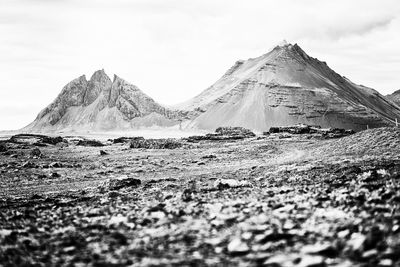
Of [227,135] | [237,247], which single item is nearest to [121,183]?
[237,247]

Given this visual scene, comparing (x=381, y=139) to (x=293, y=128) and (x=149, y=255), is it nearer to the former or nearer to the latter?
(x=149, y=255)

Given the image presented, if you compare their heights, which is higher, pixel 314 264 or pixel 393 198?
pixel 393 198

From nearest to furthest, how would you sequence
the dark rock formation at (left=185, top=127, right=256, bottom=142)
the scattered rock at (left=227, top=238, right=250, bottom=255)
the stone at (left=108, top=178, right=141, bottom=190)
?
the scattered rock at (left=227, top=238, right=250, bottom=255)
the stone at (left=108, top=178, right=141, bottom=190)
the dark rock formation at (left=185, top=127, right=256, bottom=142)

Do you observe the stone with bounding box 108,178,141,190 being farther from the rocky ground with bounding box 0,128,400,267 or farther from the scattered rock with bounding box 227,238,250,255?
the scattered rock with bounding box 227,238,250,255

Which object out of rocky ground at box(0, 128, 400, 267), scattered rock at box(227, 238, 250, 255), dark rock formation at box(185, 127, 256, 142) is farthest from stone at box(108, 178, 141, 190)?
dark rock formation at box(185, 127, 256, 142)

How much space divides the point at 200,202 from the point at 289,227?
3609 millimetres

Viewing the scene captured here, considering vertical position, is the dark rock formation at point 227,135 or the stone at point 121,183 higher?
the dark rock formation at point 227,135

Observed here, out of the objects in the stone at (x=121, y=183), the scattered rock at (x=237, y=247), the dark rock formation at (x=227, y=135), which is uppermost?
the dark rock formation at (x=227, y=135)

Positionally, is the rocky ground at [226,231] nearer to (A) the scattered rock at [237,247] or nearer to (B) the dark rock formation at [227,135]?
(A) the scattered rock at [237,247]

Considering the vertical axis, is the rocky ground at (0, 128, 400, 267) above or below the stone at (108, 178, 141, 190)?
above

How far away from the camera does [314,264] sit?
243 inches

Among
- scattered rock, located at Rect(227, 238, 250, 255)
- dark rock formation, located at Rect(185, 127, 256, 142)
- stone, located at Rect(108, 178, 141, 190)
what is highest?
dark rock formation, located at Rect(185, 127, 256, 142)

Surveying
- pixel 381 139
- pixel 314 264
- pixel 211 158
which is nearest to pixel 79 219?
pixel 314 264

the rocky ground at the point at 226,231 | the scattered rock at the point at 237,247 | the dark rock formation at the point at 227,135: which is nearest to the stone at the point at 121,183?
the rocky ground at the point at 226,231
